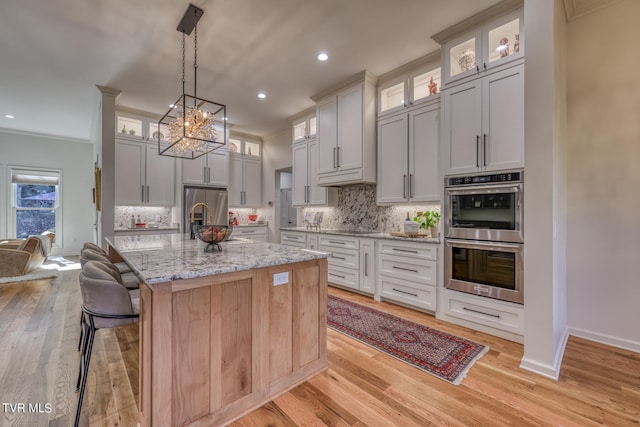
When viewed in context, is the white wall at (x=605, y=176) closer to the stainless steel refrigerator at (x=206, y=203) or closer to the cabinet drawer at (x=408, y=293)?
the cabinet drawer at (x=408, y=293)

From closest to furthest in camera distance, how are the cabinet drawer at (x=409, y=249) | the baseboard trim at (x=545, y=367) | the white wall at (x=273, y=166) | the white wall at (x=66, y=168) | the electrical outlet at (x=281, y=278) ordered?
the electrical outlet at (x=281, y=278), the baseboard trim at (x=545, y=367), the cabinet drawer at (x=409, y=249), the white wall at (x=273, y=166), the white wall at (x=66, y=168)

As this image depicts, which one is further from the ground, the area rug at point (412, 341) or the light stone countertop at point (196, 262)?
the light stone countertop at point (196, 262)

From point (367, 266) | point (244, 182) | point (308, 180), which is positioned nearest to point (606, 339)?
point (367, 266)

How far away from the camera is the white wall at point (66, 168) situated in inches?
→ 253

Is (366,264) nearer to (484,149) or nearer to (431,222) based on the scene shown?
(431,222)

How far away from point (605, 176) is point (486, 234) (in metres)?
1.12

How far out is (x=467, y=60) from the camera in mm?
2881

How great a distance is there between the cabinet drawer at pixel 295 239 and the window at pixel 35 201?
6.21m

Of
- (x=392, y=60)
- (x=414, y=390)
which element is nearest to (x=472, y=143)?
(x=392, y=60)

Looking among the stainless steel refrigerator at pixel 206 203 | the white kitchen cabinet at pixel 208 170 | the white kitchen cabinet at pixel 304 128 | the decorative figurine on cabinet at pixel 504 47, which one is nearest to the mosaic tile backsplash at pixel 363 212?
the white kitchen cabinet at pixel 304 128

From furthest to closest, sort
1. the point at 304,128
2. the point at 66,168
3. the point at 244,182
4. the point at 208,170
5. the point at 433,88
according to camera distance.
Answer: the point at 66,168 < the point at 244,182 < the point at 208,170 < the point at 304,128 < the point at 433,88

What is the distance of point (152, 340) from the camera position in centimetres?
131

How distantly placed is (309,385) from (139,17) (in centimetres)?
353

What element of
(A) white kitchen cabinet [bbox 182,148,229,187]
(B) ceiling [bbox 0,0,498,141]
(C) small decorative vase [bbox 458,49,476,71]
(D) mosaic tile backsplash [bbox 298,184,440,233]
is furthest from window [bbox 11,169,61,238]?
(C) small decorative vase [bbox 458,49,476,71]
